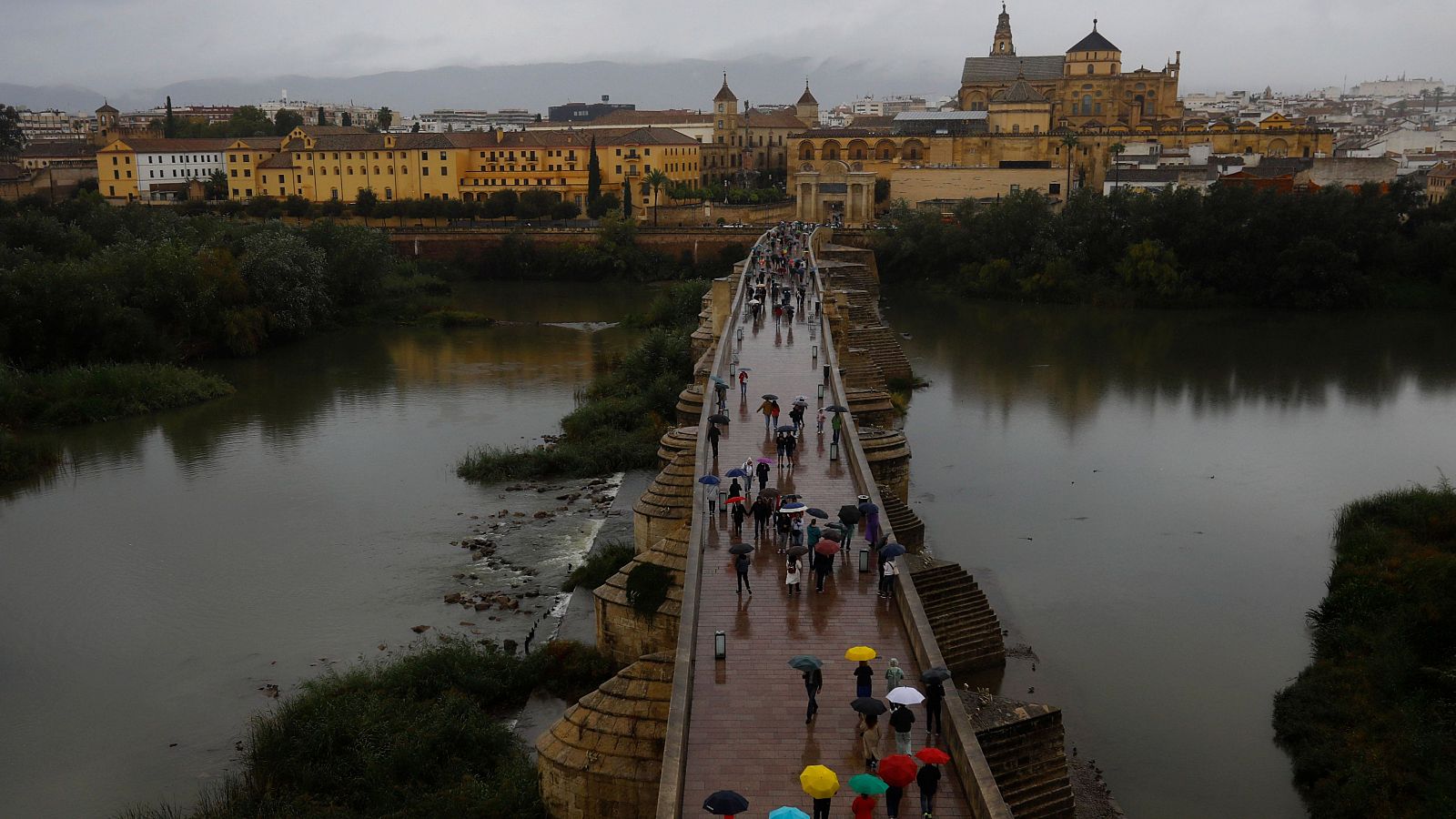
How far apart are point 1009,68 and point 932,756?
76542mm

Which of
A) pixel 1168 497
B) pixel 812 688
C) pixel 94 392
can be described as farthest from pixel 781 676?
pixel 94 392

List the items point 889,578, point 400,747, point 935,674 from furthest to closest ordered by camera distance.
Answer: point 400,747
point 889,578
point 935,674

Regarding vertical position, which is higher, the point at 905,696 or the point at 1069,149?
the point at 1069,149

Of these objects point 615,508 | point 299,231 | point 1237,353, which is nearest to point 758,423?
point 615,508

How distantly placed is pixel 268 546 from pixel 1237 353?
90.3 feet

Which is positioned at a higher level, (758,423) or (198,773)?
(758,423)

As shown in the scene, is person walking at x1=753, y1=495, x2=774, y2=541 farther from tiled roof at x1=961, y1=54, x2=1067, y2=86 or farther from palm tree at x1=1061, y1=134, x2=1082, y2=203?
tiled roof at x1=961, y1=54, x2=1067, y2=86

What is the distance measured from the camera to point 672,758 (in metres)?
8.66

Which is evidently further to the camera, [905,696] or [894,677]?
[894,677]

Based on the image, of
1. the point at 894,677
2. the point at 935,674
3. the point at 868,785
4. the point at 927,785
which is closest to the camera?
the point at 868,785

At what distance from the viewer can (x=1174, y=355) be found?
119 feet

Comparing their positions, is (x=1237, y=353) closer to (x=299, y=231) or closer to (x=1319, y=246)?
(x=1319, y=246)

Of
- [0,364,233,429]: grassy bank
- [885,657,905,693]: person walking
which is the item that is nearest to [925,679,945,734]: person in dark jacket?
[885,657,905,693]: person walking

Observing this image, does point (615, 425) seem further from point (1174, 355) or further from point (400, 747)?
point (1174, 355)
